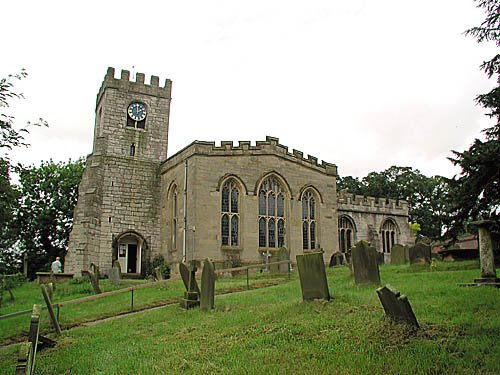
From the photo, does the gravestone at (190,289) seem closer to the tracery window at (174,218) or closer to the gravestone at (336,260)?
the tracery window at (174,218)

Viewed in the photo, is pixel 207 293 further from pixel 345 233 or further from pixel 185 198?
pixel 345 233

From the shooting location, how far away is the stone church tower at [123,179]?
2547cm

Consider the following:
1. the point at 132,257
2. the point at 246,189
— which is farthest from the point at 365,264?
the point at 132,257

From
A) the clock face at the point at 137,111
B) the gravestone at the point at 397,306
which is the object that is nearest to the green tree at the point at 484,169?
the gravestone at the point at 397,306

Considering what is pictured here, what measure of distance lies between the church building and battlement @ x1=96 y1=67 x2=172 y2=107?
6 centimetres

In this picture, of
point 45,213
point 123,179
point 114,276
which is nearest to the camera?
point 114,276

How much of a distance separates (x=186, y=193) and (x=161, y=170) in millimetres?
4899

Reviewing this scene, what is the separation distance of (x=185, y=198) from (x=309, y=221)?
6833 millimetres

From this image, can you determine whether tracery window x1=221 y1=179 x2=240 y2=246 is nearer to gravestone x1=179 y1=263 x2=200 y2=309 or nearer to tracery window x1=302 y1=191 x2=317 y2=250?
tracery window x1=302 y1=191 x2=317 y2=250

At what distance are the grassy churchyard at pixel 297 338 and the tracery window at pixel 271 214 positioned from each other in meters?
12.6

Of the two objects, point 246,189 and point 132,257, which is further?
point 132,257

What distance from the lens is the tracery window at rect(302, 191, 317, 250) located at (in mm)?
25781

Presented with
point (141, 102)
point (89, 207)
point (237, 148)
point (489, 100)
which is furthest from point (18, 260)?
point (489, 100)

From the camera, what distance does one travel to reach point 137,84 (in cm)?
2991
